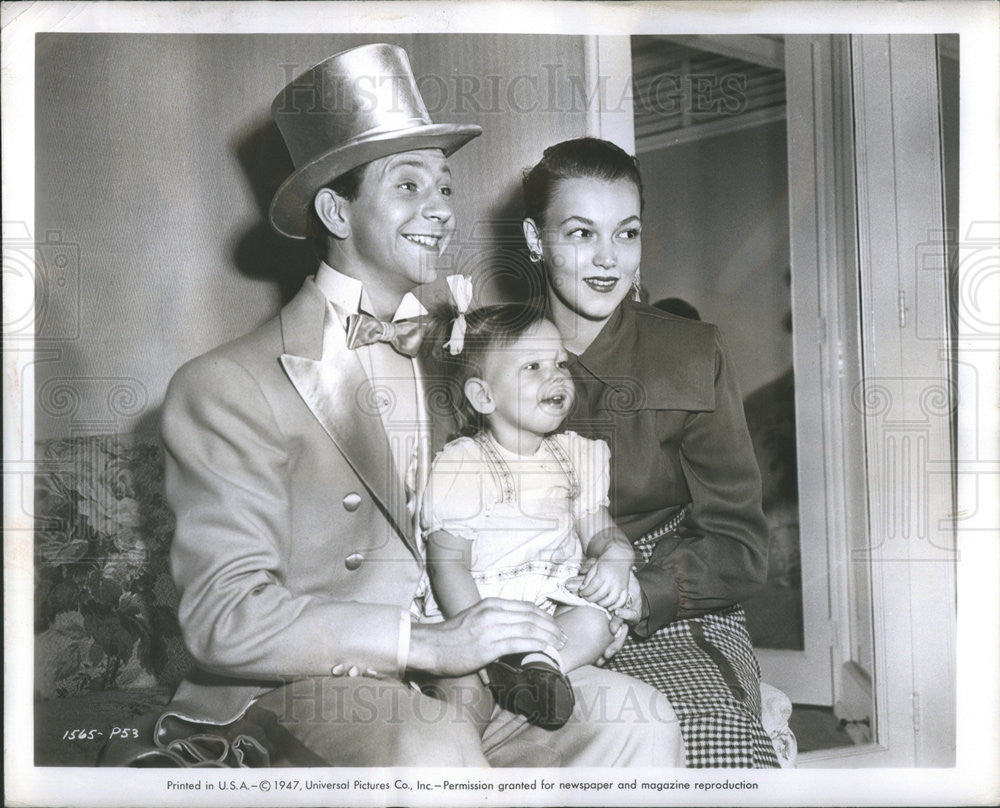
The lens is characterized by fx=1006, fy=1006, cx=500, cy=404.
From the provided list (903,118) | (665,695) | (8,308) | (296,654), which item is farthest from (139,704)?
(903,118)

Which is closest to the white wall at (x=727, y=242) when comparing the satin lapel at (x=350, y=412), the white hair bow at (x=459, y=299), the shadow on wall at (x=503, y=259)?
the shadow on wall at (x=503, y=259)

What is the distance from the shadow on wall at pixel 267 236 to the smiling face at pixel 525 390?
0.41 m

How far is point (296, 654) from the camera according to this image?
74.0 inches

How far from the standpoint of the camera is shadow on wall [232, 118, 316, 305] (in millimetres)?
1968

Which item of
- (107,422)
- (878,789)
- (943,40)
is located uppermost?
(943,40)

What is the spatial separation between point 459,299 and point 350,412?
0.31 m

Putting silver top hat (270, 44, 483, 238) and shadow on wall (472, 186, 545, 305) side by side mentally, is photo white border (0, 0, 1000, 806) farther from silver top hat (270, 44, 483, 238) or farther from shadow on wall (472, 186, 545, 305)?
shadow on wall (472, 186, 545, 305)

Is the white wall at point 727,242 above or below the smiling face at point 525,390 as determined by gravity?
above

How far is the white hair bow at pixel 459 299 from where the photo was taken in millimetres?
1942

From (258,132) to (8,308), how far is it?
625 millimetres

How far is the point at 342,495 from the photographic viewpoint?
1.89 meters

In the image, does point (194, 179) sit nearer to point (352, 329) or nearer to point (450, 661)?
point (352, 329)

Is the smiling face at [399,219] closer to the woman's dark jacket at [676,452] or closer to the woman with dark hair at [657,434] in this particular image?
the woman with dark hair at [657,434]

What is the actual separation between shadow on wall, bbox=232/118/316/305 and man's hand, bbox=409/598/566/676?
702 mm
